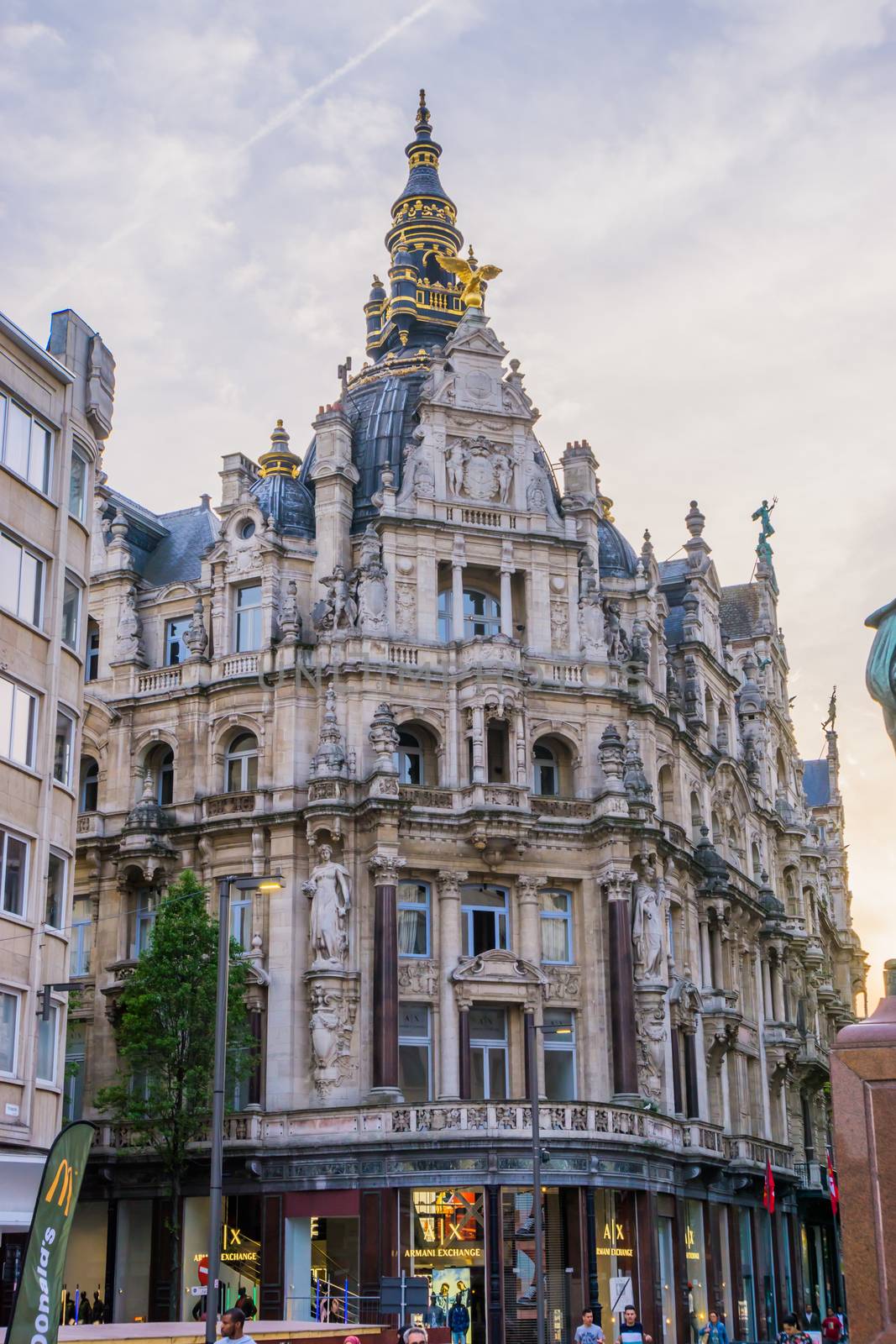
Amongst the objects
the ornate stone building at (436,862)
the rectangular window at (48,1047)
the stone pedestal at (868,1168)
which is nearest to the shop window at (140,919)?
the ornate stone building at (436,862)

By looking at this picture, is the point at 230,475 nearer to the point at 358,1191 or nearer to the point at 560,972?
the point at 560,972

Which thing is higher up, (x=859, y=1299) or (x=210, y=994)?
(x=210, y=994)

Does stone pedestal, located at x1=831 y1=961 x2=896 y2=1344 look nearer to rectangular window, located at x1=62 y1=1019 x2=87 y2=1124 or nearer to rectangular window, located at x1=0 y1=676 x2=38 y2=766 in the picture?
rectangular window, located at x1=0 y1=676 x2=38 y2=766

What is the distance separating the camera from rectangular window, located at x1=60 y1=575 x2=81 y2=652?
1433 inches

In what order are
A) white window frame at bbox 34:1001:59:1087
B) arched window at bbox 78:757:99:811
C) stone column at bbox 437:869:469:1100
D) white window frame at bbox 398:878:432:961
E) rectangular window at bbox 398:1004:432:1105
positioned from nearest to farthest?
white window frame at bbox 34:1001:59:1087 < stone column at bbox 437:869:469:1100 < rectangular window at bbox 398:1004:432:1105 < white window frame at bbox 398:878:432:961 < arched window at bbox 78:757:99:811

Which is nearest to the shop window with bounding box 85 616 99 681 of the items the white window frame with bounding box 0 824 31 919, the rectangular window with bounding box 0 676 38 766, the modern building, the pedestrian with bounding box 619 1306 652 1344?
the modern building

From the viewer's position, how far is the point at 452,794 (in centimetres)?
5488

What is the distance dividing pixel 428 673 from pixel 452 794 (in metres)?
4.14

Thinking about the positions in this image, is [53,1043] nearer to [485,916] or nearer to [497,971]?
[497,971]

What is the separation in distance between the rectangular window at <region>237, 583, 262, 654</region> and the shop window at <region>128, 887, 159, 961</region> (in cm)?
865

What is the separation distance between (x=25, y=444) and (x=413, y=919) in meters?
24.0

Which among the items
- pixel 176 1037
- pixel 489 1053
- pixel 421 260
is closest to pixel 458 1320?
pixel 489 1053

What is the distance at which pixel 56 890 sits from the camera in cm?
3512

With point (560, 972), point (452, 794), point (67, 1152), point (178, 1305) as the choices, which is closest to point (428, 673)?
point (452, 794)
